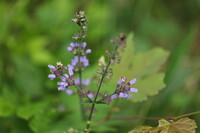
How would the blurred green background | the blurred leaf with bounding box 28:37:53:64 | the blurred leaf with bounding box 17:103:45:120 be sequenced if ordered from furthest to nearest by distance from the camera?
1. the blurred leaf with bounding box 28:37:53:64
2. the blurred green background
3. the blurred leaf with bounding box 17:103:45:120

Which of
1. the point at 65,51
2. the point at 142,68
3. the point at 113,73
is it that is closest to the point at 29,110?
the point at 113,73

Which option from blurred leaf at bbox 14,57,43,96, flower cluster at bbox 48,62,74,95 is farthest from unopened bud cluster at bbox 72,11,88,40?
blurred leaf at bbox 14,57,43,96

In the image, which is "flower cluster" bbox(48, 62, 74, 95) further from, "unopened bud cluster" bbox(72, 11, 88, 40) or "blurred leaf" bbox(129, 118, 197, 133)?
"blurred leaf" bbox(129, 118, 197, 133)

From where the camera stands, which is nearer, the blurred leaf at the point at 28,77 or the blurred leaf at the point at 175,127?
the blurred leaf at the point at 175,127

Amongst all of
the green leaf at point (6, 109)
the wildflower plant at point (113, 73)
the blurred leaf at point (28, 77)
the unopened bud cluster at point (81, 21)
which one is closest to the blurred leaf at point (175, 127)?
the wildflower plant at point (113, 73)

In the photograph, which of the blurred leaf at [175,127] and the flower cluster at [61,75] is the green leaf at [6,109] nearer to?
the flower cluster at [61,75]
